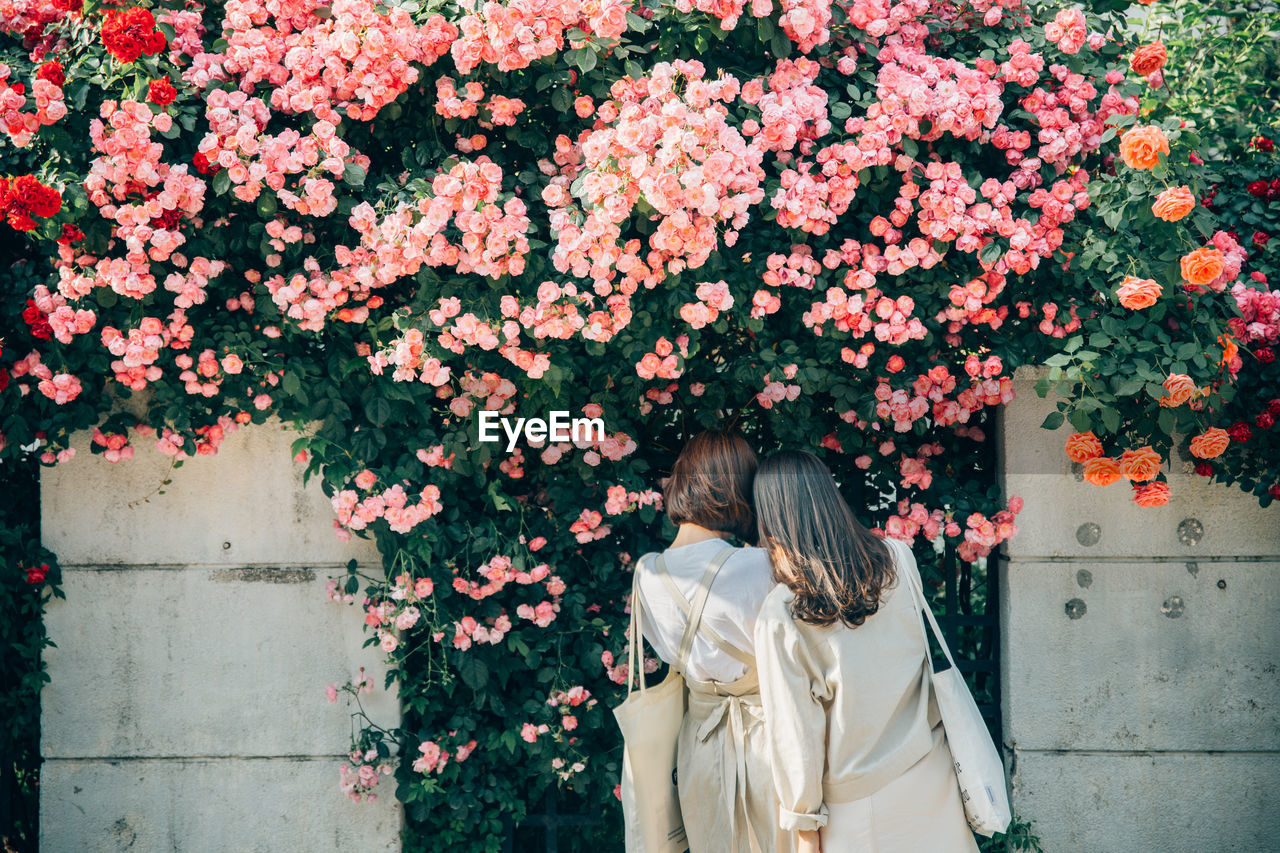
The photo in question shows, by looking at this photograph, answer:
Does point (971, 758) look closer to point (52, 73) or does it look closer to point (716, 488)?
point (716, 488)

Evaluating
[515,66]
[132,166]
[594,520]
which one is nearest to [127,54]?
[132,166]

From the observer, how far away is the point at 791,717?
2195 millimetres

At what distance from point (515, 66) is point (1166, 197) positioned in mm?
1849

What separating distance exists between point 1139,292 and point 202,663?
325 cm

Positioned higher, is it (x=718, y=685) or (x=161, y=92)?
(x=161, y=92)

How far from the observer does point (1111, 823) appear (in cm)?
338

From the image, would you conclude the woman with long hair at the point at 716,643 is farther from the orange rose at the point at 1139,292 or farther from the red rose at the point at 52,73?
the red rose at the point at 52,73

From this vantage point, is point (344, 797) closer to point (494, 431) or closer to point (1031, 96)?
point (494, 431)

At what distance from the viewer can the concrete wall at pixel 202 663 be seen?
3348 mm

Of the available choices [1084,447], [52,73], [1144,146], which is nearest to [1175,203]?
[1144,146]

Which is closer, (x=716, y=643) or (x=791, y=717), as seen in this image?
(x=791, y=717)

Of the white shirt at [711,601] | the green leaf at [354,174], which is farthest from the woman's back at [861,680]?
the green leaf at [354,174]

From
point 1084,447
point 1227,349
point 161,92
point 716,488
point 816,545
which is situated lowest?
point 816,545

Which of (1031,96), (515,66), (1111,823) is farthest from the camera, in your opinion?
(1111,823)
